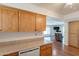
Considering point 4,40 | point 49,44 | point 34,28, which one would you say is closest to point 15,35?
point 4,40

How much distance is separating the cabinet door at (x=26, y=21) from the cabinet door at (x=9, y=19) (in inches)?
8.3

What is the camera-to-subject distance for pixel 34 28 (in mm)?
3645

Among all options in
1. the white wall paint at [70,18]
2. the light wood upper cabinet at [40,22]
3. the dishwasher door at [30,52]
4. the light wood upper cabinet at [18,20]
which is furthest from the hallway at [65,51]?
the dishwasher door at [30,52]

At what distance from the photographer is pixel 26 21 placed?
11.0ft

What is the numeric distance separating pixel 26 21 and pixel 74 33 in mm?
4563

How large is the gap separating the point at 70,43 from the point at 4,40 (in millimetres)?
5473

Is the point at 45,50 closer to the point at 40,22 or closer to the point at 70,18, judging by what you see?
the point at 40,22

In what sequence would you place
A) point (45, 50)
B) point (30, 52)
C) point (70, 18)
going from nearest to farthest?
1. point (30, 52)
2. point (45, 50)
3. point (70, 18)

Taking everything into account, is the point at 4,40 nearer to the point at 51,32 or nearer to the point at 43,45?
the point at 43,45

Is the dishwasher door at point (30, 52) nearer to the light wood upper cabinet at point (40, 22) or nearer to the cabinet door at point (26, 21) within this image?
the cabinet door at point (26, 21)

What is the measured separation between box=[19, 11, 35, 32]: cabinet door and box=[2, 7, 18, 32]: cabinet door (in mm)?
210

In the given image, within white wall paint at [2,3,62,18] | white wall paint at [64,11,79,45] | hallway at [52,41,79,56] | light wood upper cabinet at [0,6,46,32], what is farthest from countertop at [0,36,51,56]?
white wall paint at [64,11,79,45]

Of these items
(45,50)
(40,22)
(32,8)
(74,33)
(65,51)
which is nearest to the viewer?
(45,50)

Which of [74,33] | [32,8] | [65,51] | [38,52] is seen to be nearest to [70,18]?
[74,33]
